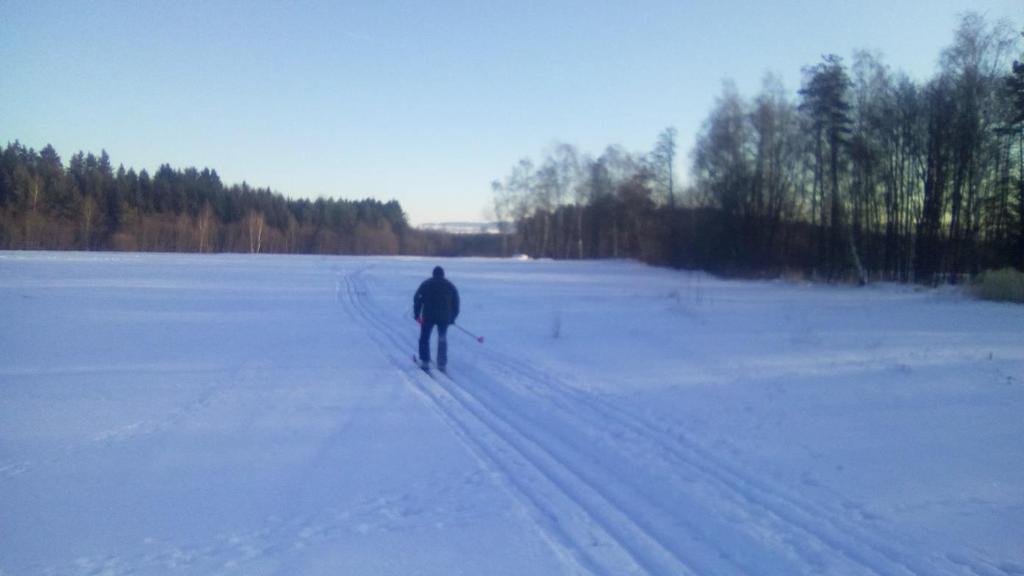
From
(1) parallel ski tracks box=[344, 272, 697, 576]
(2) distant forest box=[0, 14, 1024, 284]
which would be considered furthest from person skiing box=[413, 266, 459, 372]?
(2) distant forest box=[0, 14, 1024, 284]

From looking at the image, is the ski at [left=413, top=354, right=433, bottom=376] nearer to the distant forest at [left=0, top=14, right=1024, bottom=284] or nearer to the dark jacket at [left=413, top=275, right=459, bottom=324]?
the dark jacket at [left=413, top=275, right=459, bottom=324]

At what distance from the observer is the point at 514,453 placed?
23.8ft

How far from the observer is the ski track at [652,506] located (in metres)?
4.80

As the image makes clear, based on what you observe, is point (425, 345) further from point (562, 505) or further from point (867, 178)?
point (867, 178)

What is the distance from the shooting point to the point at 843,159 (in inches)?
1572

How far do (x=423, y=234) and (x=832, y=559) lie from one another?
4422 inches

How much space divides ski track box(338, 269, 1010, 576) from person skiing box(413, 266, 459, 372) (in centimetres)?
286

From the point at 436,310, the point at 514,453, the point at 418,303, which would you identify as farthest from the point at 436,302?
the point at 514,453

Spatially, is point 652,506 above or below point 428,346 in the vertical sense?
below

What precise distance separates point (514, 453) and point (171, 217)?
87229 mm

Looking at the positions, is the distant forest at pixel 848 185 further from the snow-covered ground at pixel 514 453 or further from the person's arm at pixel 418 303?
the person's arm at pixel 418 303

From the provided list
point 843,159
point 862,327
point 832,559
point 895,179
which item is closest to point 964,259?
point 895,179

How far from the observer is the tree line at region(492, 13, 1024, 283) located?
3659 cm

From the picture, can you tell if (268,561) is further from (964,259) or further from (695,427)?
(964,259)
